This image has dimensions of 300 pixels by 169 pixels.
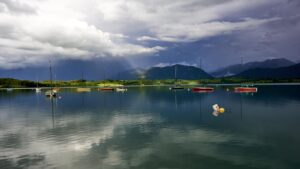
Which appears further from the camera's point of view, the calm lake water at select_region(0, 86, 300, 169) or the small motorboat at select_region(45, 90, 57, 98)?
the small motorboat at select_region(45, 90, 57, 98)

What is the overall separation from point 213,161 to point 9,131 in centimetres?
4302

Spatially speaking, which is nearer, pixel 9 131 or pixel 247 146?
pixel 247 146

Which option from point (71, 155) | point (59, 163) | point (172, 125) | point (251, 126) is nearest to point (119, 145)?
point (71, 155)

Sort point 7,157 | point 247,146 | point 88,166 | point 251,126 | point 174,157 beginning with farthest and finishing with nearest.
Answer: point 251,126
point 247,146
point 7,157
point 174,157
point 88,166

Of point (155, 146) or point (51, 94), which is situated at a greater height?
point (51, 94)

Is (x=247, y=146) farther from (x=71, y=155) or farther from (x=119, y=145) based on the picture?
(x=71, y=155)

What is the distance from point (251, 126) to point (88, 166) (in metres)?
35.3

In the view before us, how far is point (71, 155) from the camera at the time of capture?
107ft

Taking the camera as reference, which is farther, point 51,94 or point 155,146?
point 51,94

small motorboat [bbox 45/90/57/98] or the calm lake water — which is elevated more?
small motorboat [bbox 45/90/57/98]

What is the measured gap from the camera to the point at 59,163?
2994 centimetres

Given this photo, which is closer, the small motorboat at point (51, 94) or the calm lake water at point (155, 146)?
the calm lake water at point (155, 146)

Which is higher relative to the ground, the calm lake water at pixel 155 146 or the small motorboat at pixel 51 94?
the small motorboat at pixel 51 94

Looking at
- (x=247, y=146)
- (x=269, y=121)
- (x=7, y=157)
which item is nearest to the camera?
(x=7, y=157)
